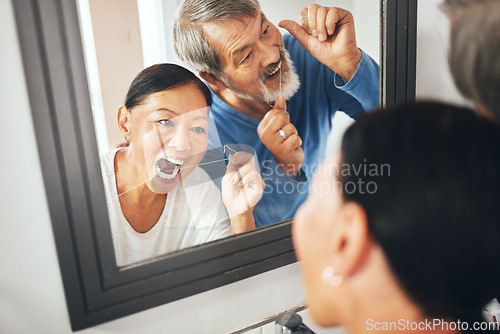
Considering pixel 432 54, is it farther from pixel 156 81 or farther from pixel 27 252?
pixel 27 252

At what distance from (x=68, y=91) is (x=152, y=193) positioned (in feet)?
0.76

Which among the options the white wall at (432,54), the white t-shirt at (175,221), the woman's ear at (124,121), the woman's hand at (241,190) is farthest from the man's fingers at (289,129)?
the white wall at (432,54)

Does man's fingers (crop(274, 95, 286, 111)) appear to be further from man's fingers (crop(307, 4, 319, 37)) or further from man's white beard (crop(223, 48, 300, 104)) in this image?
man's fingers (crop(307, 4, 319, 37))

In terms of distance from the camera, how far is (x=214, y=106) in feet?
2.44

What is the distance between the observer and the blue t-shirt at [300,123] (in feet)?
2.50

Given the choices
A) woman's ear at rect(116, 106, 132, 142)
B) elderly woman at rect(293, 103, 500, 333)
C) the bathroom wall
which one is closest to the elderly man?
woman's ear at rect(116, 106, 132, 142)

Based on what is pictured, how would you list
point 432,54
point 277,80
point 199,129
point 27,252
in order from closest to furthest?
point 27,252 < point 199,129 < point 277,80 < point 432,54

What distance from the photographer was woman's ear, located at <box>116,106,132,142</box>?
648 millimetres

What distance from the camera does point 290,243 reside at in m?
0.86

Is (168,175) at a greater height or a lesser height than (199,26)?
lesser

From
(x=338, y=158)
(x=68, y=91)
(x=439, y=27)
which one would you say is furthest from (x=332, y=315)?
(x=439, y=27)

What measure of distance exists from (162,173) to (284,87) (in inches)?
13.5

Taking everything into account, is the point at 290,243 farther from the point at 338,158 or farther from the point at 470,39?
the point at 470,39

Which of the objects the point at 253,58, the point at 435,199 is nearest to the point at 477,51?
the point at 435,199
